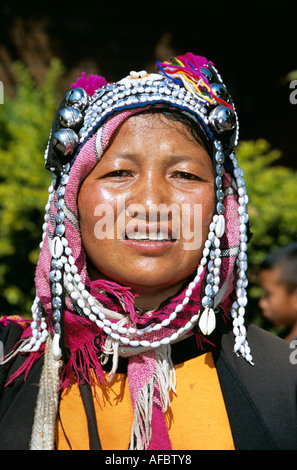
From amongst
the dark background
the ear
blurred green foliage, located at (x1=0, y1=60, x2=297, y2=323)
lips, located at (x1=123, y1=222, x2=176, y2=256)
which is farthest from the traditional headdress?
the dark background

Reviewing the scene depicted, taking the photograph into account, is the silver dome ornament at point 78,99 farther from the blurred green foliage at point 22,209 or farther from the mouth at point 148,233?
the blurred green foliage at point 22,209

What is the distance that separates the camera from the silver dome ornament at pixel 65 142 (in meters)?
1.88

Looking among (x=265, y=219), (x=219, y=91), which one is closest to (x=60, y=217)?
(x=219, y=91)

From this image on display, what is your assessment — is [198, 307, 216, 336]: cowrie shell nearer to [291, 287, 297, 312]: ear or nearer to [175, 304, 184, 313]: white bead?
[175, 304, 184, 313]: white bead

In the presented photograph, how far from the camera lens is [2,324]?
207 centimetres

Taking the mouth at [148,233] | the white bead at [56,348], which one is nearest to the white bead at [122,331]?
the white bead at [56,348]

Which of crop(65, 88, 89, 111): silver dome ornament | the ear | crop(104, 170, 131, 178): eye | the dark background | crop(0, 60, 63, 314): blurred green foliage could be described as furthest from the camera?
the dark background

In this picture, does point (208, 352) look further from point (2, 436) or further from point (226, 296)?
point (2, 436)

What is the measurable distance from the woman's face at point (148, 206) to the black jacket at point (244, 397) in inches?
14.8

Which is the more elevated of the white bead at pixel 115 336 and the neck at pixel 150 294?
the neck at pixel 150 294

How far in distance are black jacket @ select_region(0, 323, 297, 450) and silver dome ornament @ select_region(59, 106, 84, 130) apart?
31.8 inches

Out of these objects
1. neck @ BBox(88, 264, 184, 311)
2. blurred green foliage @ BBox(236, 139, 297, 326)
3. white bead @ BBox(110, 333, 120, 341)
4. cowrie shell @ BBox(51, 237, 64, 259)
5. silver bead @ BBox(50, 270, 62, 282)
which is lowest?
white bead @ BBox(110, 333, 120, 341)

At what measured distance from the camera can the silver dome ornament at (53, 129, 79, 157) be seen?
74.1 inches
